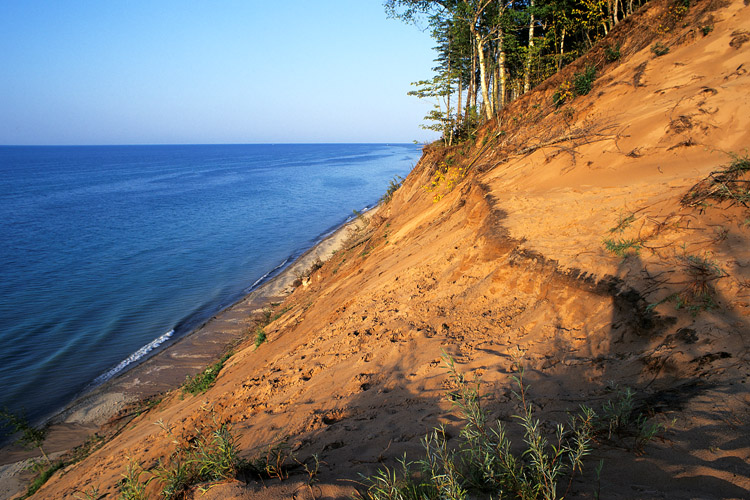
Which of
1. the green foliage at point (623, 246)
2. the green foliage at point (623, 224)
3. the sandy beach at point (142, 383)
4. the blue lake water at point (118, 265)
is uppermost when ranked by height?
the green foliage at point (623, 224)

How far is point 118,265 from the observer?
23.0 metres

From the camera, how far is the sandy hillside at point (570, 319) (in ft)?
9.00

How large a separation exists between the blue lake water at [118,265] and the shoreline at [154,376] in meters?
0.94

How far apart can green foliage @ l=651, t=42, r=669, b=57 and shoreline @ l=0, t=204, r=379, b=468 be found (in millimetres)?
14226

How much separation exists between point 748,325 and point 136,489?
4829 millimetres

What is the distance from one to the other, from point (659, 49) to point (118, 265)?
86.3ft

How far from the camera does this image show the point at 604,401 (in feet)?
10.2

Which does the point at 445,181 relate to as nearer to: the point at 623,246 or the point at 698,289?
the point at 623,246

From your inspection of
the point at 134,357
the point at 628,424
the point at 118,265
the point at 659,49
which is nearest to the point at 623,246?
the point at 628,424

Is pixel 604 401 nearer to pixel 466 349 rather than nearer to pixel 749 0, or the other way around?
pixel 466 349

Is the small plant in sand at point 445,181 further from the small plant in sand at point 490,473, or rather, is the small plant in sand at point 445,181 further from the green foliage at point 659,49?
the small plant in sand at point 490,473

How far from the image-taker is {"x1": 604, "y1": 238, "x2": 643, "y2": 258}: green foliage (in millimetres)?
4496

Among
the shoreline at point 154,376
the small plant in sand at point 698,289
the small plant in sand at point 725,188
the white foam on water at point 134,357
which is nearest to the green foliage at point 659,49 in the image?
the small plant in sand at point 725,188

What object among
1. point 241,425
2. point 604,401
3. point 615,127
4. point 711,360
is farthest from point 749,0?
point 241,425
